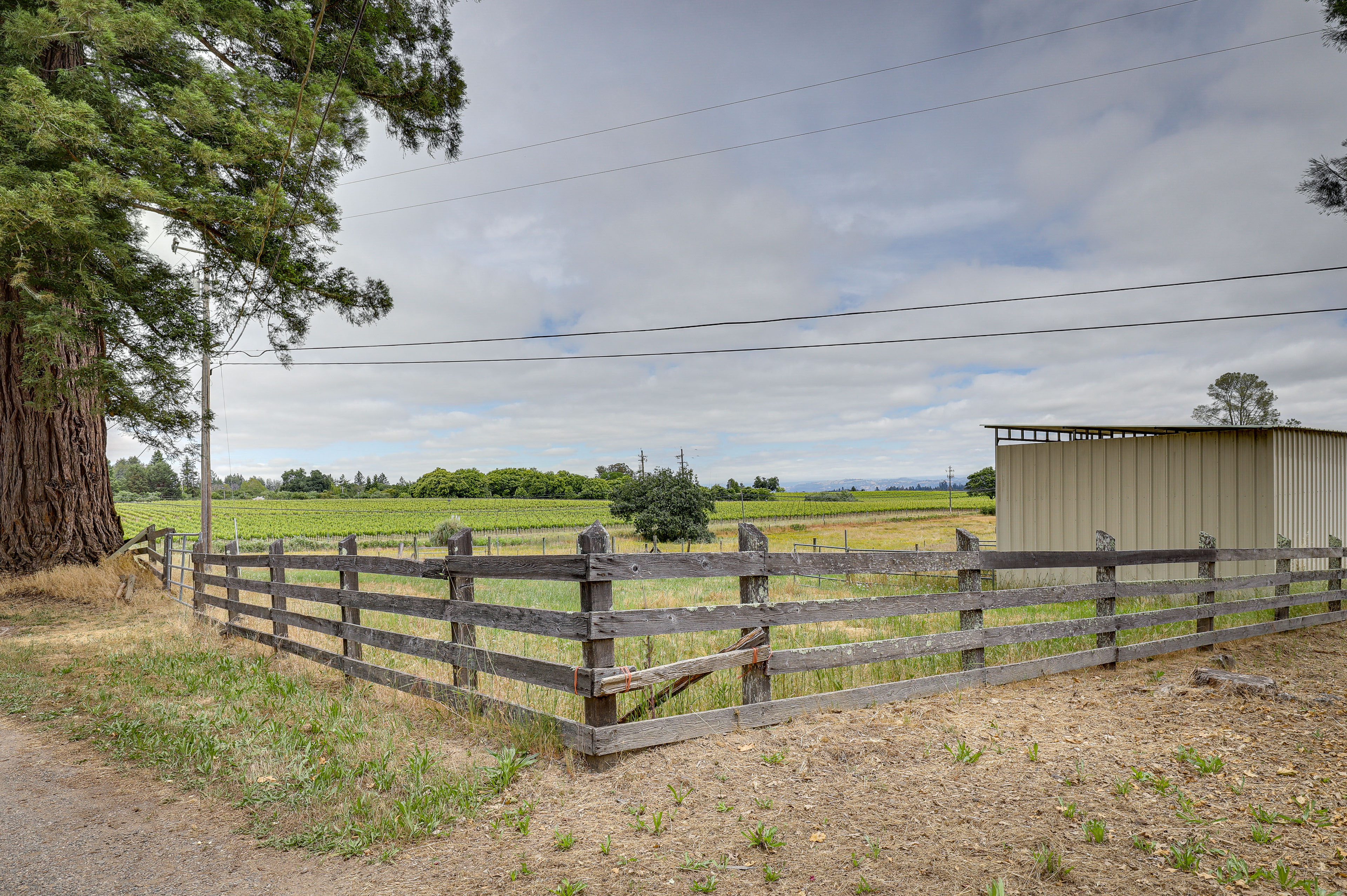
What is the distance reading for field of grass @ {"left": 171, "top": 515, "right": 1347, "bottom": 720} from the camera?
561cm

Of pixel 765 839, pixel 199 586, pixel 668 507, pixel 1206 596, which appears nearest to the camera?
pixel 765 839

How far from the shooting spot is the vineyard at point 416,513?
177 feet

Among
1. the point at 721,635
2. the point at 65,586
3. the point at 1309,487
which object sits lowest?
the point at 721,635

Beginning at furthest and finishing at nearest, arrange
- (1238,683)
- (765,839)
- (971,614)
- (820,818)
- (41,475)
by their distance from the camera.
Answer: (41,475) → (971,614) → (1238,683) → (820,818) → (765,839)

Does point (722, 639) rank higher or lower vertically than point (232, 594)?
lower

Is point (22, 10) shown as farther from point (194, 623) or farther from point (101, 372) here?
point (194, 623)

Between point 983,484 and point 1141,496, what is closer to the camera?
point 1141,496

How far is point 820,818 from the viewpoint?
3.72 m

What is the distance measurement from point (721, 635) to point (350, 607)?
4.72 m

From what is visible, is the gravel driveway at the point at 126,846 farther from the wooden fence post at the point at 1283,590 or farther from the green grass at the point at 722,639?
the wooden fence post at the point at 1283,590

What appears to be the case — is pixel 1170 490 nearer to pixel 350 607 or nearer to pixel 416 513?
pixel 350 607

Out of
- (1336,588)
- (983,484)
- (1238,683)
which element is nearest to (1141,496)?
(1336,588)

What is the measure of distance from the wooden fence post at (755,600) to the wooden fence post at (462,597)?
6.99 feet

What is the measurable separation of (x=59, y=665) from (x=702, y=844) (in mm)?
8949
